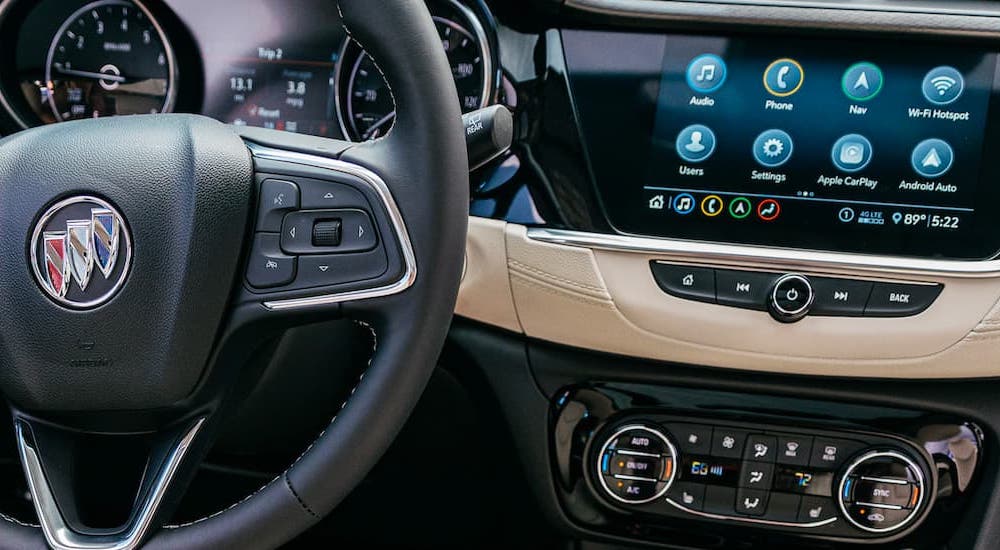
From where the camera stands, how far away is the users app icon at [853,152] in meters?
1.13

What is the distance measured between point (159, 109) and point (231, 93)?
0.10 m

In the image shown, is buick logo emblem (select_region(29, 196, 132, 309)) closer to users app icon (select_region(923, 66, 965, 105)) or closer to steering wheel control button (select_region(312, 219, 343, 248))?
steering wheel control button (select_region(312, 219, 343, 248))

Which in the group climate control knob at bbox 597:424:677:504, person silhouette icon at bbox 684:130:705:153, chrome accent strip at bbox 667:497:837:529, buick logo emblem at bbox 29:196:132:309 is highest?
person silhouette icon at bbox 684:130:705:153

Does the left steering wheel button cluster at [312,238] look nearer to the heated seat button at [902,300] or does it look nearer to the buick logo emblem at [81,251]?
the buick logo emblem at [81,251]

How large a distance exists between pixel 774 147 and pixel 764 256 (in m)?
0.13

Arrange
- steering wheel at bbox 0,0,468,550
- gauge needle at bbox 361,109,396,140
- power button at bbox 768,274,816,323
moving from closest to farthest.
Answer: steering wheel at bbox 0,0,468,550
power button at bbox 768,274,816,323
gauge needle at bbox 361,109,396,140

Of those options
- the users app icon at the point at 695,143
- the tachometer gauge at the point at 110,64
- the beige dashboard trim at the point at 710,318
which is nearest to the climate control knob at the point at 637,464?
the beige dashboard trim at the point at 710,318

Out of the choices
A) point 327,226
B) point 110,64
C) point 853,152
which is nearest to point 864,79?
point 853,152

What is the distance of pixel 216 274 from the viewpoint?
2.83ft

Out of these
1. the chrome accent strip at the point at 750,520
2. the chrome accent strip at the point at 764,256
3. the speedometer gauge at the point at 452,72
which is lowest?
the chrome accent strip at the point at 750,520

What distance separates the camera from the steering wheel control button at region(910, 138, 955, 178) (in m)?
1.12

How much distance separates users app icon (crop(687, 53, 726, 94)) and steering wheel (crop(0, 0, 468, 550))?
40cm

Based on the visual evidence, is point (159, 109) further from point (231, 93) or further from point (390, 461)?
point (390, 461)

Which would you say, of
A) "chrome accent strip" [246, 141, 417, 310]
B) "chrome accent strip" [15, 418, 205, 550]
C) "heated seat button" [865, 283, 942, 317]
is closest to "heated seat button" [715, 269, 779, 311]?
"heated seat button" [865, 283, 942, 317]
